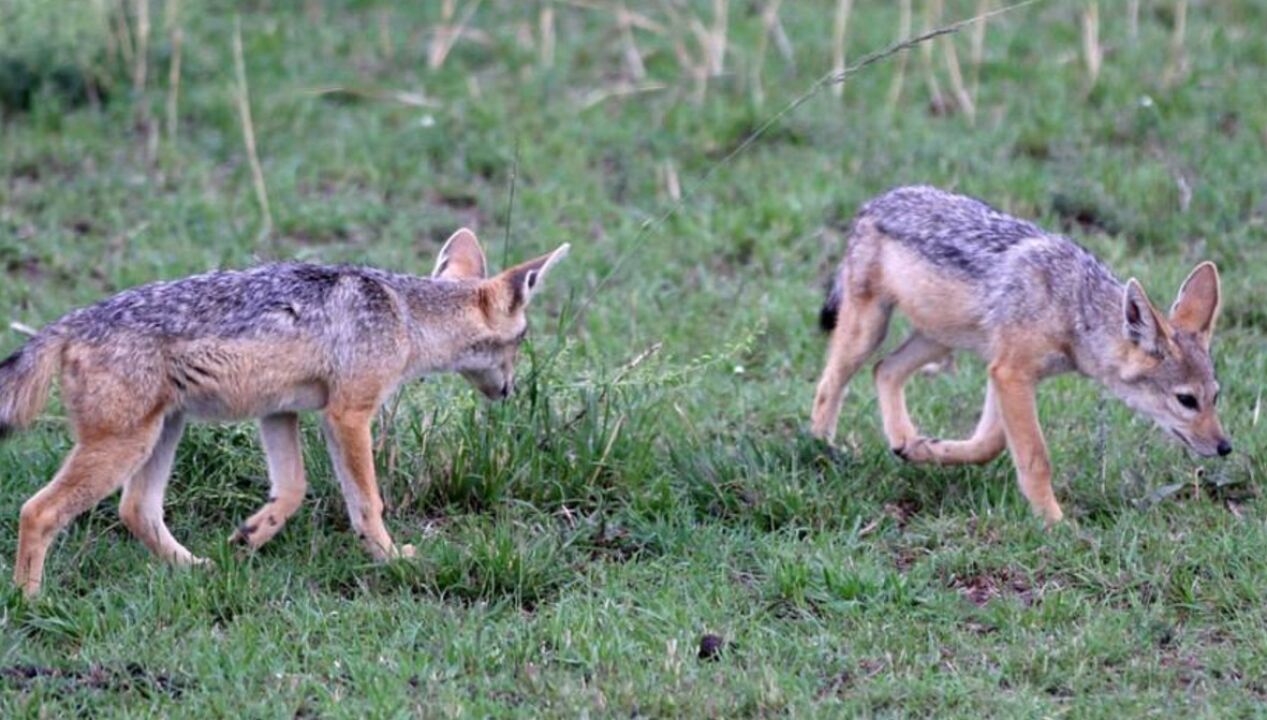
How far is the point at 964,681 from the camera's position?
6.63m

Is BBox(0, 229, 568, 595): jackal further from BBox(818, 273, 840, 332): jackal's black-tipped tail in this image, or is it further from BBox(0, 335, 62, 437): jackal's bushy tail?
BBox(818, 273, 840, 332): jackal's black-tipped tail

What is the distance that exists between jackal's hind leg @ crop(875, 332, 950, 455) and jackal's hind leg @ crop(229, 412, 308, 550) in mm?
2749

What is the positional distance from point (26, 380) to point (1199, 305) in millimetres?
4920

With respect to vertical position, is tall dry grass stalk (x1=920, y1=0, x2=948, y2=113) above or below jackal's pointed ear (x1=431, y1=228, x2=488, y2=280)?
below

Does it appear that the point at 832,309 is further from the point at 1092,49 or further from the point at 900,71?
the point at 1092,49

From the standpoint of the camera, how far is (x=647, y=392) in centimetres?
870

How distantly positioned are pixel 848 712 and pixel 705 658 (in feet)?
2.14

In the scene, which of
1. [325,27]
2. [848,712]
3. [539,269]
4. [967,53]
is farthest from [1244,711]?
[325,27]

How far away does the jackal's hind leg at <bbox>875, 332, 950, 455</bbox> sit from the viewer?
8.98 m

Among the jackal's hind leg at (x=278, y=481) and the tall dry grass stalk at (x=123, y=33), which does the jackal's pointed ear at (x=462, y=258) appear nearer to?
the jackal's hind leg at (x=278, y=481)

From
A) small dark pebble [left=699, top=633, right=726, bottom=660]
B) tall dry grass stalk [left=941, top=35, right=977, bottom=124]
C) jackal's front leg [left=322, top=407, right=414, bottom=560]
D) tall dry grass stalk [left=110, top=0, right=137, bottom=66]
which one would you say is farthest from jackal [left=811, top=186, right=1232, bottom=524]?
tall dry grass stalk [left=110, top=0, right=137, bottom=66]

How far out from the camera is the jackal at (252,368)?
708cm

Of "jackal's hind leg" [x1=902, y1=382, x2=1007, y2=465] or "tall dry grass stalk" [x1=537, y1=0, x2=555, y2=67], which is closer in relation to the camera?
"jackal's hind leg" [x1=902, y1=382, x2=1007, y2=465]

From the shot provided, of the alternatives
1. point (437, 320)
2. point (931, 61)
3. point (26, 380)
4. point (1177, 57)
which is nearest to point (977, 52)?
point (931, 61)
